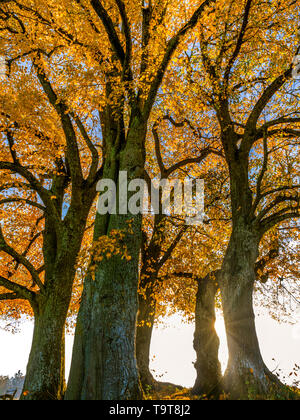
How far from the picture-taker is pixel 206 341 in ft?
43.8

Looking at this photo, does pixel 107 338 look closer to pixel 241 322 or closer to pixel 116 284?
pixel 116 284

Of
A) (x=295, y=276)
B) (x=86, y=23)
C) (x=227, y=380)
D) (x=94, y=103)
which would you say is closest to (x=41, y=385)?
(x=227, y=380)

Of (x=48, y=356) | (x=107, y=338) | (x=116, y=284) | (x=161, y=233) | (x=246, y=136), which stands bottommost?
(x=48, y=356)

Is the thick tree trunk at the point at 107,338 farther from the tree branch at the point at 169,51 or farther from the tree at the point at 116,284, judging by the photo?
the tree branch at the point at 169,51

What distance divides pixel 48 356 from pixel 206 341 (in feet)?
24.0

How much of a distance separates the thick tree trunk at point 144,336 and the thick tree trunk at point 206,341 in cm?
283

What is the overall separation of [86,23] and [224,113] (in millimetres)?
6489

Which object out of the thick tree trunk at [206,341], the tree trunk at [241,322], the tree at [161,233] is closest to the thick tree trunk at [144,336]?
the tree at [161,233]

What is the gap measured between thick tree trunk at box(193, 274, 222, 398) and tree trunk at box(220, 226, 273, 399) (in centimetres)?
404

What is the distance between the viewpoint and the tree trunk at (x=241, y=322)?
7191mm

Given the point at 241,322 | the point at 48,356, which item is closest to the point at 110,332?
the point at 241,322

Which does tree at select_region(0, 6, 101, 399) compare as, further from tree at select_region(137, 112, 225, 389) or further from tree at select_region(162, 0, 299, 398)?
tree at select_region(162, 0, 299, 398)
